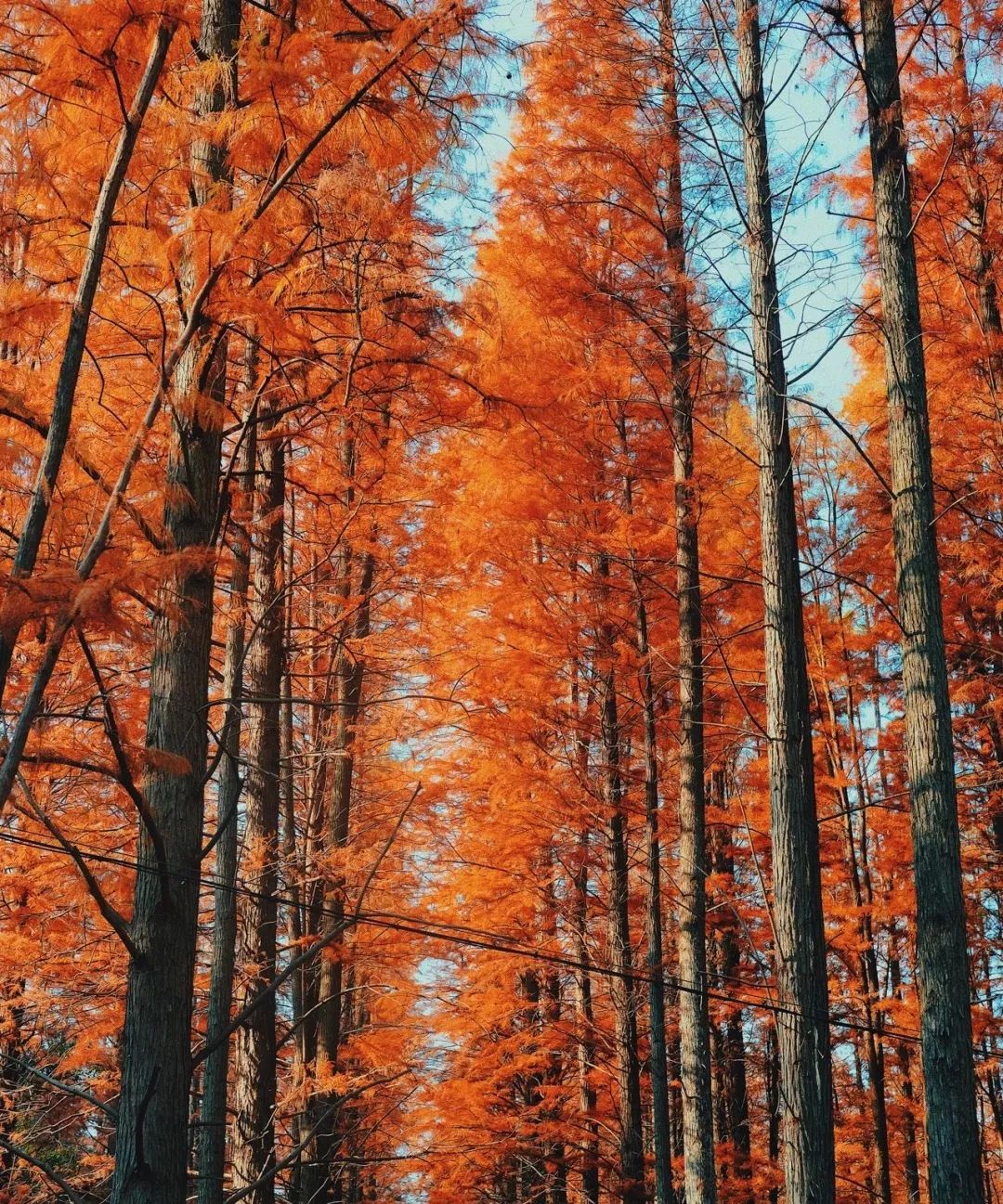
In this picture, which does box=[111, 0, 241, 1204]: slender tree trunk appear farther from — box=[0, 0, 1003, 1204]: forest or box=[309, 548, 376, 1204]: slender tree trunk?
box=[309, 548, 376, 1204]: slender tree trunk

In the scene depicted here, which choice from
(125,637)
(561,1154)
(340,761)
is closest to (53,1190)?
(340,761)

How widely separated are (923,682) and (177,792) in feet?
13.9

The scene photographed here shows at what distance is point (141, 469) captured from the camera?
4.25m

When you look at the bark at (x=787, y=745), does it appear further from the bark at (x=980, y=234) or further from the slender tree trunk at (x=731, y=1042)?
the slender tree trunk at (x=731, y=1042)

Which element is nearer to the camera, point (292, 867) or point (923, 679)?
point (923, 679)

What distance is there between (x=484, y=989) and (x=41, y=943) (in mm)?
4906

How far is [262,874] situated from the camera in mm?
8539

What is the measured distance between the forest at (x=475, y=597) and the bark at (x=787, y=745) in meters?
0.03

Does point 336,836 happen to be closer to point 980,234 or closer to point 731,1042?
point 980,234

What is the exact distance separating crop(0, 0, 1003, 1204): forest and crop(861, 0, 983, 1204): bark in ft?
0.09

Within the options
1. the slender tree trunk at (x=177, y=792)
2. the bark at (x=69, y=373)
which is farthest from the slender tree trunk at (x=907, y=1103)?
the bark at (x=69, y=373)

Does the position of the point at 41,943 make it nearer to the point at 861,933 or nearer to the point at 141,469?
the point at 141,469

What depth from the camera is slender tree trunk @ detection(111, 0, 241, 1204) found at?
3887 millimetres

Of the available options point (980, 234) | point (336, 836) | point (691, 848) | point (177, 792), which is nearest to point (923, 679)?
point (691, 848)
